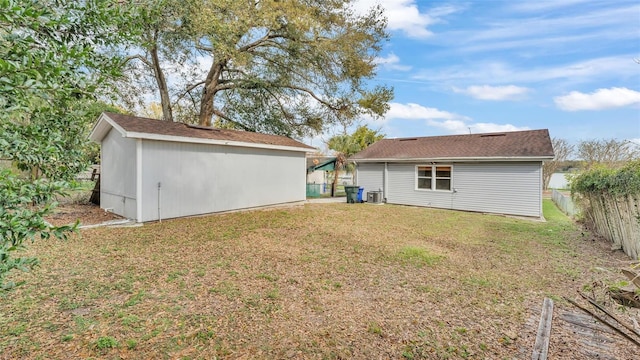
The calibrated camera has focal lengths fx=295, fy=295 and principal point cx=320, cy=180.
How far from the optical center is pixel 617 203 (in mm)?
6617

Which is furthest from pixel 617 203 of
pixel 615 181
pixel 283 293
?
pixel 283 293

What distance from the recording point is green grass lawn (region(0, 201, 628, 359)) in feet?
9.91

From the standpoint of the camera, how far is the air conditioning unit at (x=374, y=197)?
15219 mm

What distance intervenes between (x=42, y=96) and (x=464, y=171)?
13.9 metres

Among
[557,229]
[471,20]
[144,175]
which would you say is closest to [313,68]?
[471,20]

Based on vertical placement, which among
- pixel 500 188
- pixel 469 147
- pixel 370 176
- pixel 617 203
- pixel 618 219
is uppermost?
pixel 469 147

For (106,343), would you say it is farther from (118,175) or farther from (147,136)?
(118,175)

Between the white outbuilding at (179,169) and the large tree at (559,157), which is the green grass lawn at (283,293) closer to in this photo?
the white outbuilding at (179,169)

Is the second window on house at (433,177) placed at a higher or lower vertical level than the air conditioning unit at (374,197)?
higher

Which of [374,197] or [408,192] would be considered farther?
[374,197]

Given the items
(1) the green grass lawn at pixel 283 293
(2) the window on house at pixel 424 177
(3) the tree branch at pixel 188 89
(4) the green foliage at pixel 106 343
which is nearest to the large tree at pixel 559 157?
(2) the window on house at pixel 424 177

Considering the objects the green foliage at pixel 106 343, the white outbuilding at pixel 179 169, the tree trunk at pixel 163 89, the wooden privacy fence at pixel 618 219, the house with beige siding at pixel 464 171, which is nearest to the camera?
the green foliage at pixel 106 343

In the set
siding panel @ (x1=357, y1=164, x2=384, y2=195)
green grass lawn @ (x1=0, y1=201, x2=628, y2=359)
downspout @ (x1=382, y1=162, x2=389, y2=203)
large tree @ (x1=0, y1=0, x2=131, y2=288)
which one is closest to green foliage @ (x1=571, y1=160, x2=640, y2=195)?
green grass lawn @ (x1=0, y1=201, x2=628, y2=359)

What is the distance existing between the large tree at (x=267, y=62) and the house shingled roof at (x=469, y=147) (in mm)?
2566
